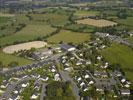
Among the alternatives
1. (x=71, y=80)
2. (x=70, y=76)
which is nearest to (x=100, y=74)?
(x=70, y=76)

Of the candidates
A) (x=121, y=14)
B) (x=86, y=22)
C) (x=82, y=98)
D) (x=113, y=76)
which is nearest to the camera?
(x=82, y=98)

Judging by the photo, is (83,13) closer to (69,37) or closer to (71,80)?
(69,37)

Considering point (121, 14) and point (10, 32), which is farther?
point (121, 14)

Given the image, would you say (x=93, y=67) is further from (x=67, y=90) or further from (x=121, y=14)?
(x=121, y=14)

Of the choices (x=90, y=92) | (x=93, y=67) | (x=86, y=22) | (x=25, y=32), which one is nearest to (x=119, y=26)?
(x=86, y=22)

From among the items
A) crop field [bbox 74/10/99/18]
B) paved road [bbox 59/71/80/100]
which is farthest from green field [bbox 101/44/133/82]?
crop field [bbox 74/10/99/18]

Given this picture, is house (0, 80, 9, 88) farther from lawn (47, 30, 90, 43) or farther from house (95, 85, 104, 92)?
lawn (47, 30, 90, 43)
